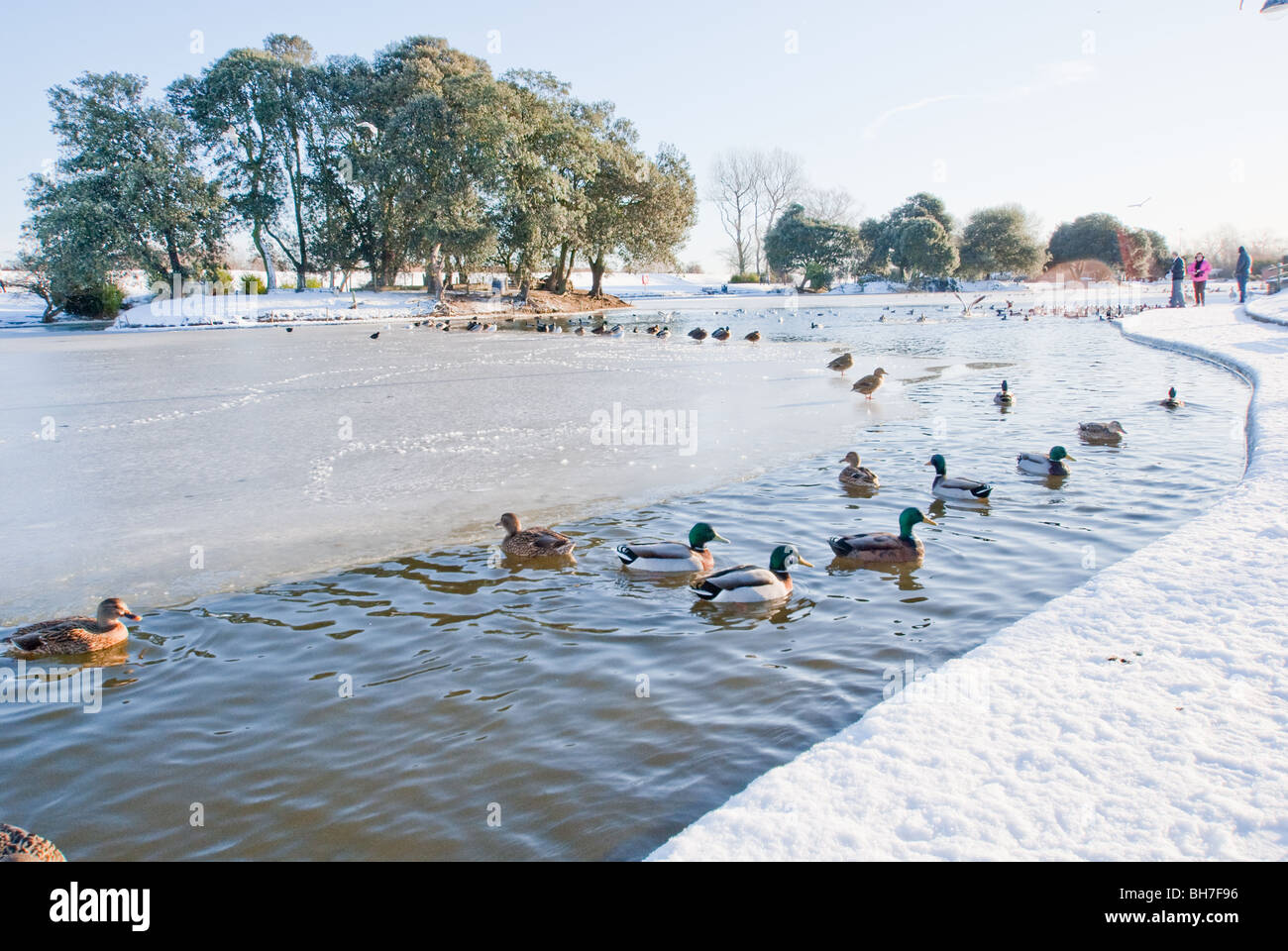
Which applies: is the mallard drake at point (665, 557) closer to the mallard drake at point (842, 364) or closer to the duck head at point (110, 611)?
the duck head at point (110, 611)

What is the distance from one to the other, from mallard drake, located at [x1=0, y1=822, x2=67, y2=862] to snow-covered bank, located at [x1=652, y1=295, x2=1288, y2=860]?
238cm

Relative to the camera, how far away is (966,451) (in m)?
11.5

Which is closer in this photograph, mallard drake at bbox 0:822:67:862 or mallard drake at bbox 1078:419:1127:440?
mallard drake at bbox 0:822:67:862

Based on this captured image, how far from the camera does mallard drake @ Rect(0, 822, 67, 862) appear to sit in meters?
3.23

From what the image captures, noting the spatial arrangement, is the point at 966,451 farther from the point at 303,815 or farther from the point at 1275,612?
the point at 303,815

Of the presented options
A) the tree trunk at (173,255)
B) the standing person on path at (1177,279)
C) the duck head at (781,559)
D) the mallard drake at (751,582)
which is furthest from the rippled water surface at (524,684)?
the tree trunk at (173,255)

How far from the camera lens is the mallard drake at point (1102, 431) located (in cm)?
1173

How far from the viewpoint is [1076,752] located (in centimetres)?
337

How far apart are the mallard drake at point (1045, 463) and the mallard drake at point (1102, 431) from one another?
171cm

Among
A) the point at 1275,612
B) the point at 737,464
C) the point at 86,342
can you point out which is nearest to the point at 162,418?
the point at 737,464

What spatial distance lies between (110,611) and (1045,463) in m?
9.23

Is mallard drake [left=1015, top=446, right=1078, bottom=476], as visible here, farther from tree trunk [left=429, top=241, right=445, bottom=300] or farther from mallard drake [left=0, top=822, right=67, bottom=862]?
tree trunk [left=429, top=241, right=445, bottom=300]

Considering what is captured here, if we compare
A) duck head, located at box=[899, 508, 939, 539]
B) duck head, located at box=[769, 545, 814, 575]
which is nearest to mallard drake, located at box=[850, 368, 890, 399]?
duck head, located at box=[899, 508, 939, 539]

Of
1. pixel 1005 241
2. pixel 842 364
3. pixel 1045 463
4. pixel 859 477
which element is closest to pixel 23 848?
pixel 859 477
